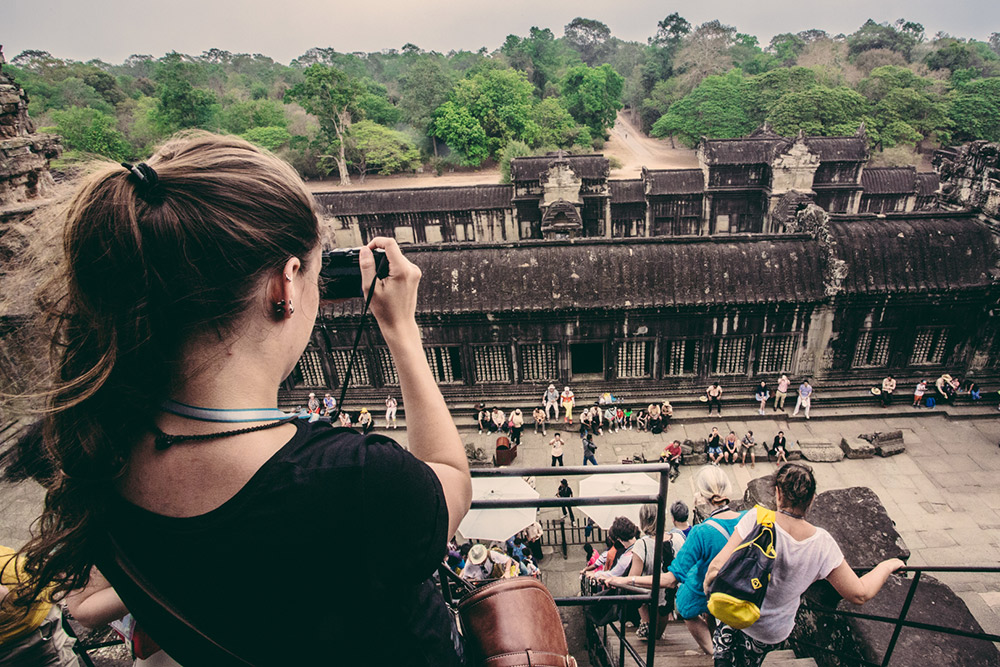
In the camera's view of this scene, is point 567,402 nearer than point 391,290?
No

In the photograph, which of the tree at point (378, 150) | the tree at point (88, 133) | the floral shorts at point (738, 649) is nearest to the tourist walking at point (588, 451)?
the floral shorts at point (738, 649)

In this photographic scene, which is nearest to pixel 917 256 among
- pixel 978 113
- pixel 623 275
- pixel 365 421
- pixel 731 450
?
pixel 731 450

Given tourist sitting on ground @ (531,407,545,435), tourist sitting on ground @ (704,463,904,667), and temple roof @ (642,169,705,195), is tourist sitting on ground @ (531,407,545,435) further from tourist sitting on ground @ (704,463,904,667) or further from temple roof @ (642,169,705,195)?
temple roof @ (642,169,705,195)

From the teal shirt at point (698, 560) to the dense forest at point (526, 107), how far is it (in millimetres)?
38990

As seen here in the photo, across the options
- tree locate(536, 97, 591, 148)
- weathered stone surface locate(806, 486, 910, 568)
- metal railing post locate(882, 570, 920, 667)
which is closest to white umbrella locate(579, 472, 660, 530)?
weathered stone surface locate(806, 486, 910, 568)

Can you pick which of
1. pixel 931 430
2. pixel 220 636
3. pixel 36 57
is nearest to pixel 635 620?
pixel 220 636

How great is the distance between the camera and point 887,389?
14.0m

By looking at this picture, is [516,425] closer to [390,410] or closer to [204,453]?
[390,410]

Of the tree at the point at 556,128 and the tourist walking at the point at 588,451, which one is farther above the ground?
the tree at the point at 556,128

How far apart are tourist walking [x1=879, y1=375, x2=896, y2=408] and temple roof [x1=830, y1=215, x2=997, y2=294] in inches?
97.4

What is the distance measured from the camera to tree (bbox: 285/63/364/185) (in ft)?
147

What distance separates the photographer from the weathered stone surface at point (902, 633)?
5055 mm

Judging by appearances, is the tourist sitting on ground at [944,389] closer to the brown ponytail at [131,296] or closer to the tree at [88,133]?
the brown ponytail at [131,296]

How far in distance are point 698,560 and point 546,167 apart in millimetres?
24645
